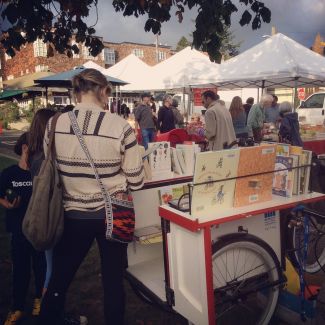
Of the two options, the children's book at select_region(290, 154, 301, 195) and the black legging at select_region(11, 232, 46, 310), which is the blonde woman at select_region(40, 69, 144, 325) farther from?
the children's book at select_region(290, 154, 301, 195)

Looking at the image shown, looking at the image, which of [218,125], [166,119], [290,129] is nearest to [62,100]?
[166,119]

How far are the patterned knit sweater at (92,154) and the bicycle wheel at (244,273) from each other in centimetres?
79

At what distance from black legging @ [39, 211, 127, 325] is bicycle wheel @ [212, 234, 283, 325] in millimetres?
615

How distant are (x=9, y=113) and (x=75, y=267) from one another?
2420 cm

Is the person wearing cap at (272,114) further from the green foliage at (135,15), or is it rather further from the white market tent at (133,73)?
the green foliage at (135,15)

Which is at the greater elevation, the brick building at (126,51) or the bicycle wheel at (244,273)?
the brick building at (126,51)

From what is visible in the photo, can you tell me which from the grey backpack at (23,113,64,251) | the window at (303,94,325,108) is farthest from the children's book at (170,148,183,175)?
the window at (303,94,325,108)

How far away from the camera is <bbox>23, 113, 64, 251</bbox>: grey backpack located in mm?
2064

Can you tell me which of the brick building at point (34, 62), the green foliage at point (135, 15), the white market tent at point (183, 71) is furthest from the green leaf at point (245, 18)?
the brick building at point (34, 62)

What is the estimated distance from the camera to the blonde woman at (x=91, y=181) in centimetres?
207

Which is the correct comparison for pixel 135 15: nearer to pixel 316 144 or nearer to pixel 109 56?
pixel 316 144

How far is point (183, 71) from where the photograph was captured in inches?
382

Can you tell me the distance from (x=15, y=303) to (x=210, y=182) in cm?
187

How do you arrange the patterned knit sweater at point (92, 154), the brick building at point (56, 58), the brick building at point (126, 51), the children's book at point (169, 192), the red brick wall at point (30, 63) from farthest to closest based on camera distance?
the brick building at point (126, 51) → the red brick wall at point (30, 63) → the brick building at point (56, 58) → the children's book at point (169, 192) → the patterned knit sweater at point (92, 154)
